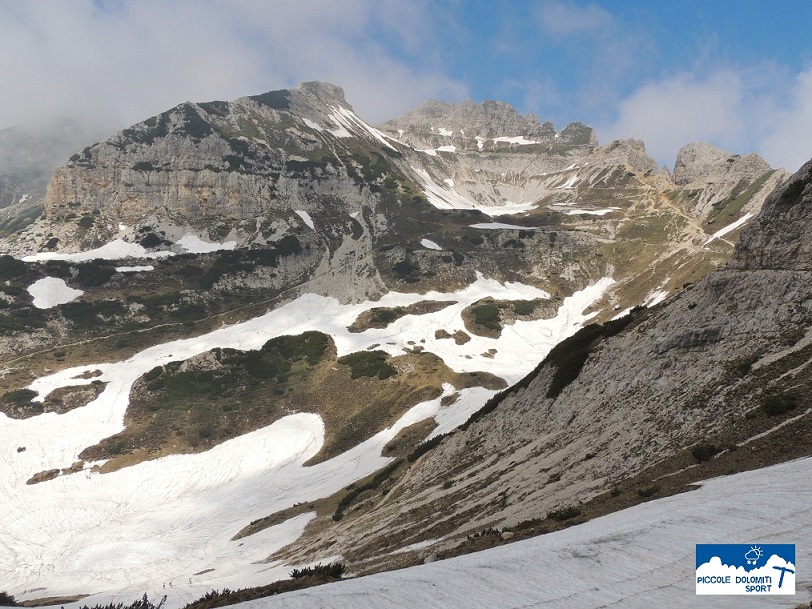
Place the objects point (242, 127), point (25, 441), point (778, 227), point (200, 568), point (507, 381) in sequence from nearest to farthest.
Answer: point (778, 227) < point (200, 568) < point (25, 441) < point (507, 381) < point (242, 127)

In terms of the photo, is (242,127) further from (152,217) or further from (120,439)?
(120,439)

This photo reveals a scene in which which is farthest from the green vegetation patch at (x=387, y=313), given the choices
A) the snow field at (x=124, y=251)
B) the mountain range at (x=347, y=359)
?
the snow field at (x=124, y=251)

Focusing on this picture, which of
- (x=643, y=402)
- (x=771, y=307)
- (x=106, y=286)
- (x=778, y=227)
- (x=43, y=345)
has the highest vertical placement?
(x=106, y=286)

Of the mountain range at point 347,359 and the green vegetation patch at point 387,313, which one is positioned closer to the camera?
the mountain range at point 347,359

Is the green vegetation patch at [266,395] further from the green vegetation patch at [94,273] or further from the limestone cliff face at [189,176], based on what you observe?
the limestone cliff face at [189,176]

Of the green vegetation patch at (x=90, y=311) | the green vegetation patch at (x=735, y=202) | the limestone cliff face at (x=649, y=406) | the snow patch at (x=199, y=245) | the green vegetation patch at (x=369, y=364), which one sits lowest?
the limestone cliff face at (x=649, y=406)

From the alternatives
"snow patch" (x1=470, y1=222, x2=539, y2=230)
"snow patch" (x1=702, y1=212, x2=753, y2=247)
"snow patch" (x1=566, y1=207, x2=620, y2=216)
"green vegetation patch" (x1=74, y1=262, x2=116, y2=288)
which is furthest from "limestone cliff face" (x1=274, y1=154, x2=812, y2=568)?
"snow patch" (x1=566, y1=207, x2=620, y2=216)

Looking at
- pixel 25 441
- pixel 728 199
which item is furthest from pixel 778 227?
pixel 728 199

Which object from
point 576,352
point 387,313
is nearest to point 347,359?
point 387,313
